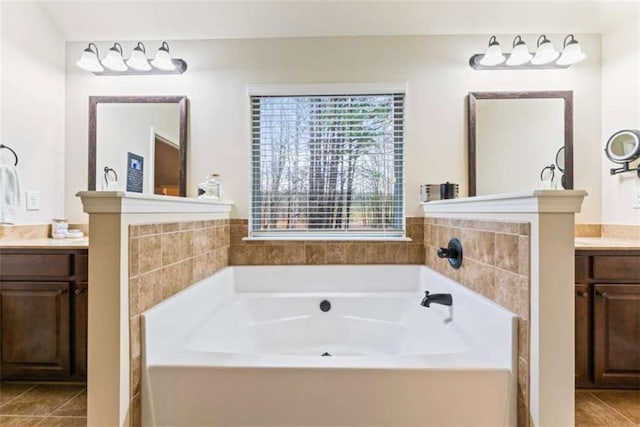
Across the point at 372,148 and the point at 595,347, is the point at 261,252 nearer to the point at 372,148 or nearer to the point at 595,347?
the point at 372,148

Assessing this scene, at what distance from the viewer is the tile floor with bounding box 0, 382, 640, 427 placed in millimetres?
1575

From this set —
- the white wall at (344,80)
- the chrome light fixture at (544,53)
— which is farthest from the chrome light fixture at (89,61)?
the chrome light fixture at (544,53)

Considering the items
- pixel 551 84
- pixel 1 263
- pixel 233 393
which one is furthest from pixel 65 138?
pixel 551 84

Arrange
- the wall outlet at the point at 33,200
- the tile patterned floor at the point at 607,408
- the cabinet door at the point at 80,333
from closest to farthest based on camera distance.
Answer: the tile patterned floor at the point at 607,408
the cabinet door at the point at 80,333
the wall outlet at the point at 33,200

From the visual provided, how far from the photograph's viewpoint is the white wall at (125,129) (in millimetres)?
2465

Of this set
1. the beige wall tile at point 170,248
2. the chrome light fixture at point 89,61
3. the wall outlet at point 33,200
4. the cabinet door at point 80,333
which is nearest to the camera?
the beige wall tile at point 170,248

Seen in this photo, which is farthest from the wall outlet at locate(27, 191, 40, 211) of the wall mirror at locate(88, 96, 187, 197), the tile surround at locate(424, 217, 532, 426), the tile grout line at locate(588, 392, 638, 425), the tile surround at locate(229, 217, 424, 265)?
the tile grout line at locate(588, 392, 638, 425)

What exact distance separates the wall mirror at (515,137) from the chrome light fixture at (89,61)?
107 inches

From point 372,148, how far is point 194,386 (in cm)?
189

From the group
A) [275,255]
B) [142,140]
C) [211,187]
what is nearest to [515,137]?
[275,255]

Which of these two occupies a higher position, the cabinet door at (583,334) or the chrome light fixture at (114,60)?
the chrome light fixture at (114,60)

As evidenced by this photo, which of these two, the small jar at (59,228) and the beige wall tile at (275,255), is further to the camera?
the beige wall tile at (275,255)

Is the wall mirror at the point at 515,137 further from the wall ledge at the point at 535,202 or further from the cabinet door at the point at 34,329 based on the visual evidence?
the cabinet door at the point at 34,329

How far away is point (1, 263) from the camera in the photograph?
72.6 inches
